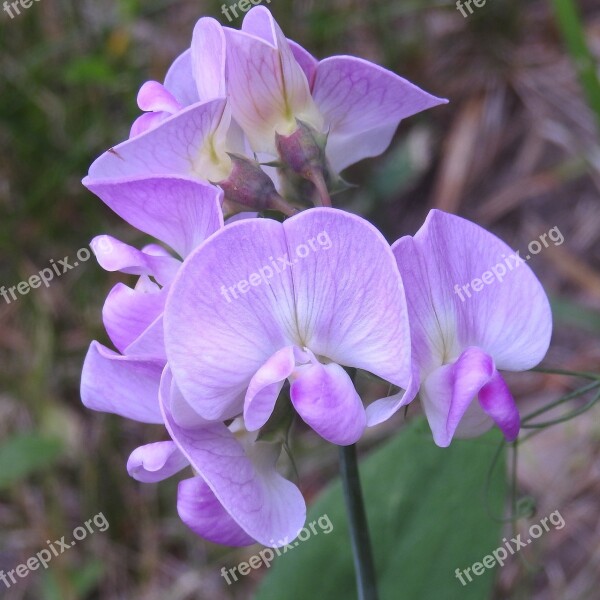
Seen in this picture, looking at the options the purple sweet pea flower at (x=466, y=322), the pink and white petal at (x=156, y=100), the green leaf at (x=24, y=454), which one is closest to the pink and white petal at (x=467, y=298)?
the purple sweet pea flower at (x=466, y=322)

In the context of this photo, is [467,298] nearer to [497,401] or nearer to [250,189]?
[497,401]

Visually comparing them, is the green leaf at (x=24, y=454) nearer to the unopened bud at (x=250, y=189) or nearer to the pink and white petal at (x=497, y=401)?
the unopened bud at (x=250, y=189)

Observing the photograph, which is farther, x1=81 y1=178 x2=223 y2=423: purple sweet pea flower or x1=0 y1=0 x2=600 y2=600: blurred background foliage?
x1=0 y1=0 x2=600 y2=600: blurred background foliage

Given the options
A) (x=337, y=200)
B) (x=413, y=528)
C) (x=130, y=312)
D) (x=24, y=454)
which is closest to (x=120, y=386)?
(x=130, y=312)

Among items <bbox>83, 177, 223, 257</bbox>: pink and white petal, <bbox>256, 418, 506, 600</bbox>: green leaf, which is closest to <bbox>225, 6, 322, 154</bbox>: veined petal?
<bbox>83, 177, 223, 257</bbox>: pink and white petal

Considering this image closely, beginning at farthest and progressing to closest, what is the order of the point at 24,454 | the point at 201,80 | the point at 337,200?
the point at 337,200, the point at 24,454, the point at 201,80

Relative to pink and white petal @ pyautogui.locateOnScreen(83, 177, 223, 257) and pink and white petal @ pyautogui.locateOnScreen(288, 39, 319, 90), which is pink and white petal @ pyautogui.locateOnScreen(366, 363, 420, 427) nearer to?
pink and white petal @ pyautogui.locateOnScreen(83, 177, 223, 257)
